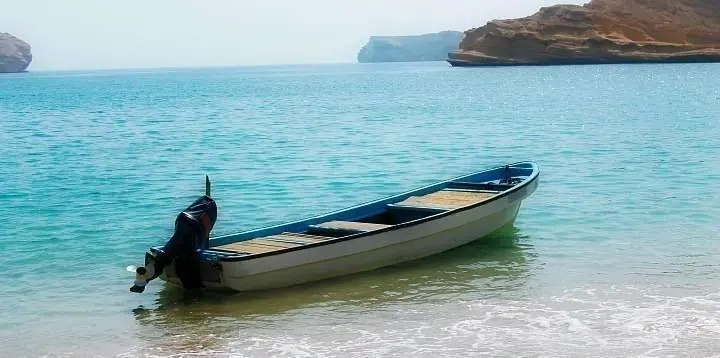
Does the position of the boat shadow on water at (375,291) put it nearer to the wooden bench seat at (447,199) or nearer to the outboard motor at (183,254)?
the outboard motor at (183,254)

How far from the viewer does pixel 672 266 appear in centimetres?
1612

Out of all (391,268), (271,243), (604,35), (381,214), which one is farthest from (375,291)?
(604,35)

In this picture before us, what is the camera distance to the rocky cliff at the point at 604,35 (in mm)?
170875

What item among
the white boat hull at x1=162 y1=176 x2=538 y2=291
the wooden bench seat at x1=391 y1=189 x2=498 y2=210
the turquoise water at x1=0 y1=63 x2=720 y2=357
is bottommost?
the turquoise water at x1=0 y1=63 x2=720 y2=357

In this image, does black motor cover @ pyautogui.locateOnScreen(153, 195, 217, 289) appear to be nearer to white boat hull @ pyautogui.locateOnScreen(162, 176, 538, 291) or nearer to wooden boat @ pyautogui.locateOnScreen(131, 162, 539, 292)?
wooden boat @ pyautogui.locateOnScreen(131, 162, 539, 292)

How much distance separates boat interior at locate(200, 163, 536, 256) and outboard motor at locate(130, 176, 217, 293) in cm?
40

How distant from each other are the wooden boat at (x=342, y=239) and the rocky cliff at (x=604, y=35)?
518 ft

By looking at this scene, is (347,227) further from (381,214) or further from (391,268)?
(381,214)

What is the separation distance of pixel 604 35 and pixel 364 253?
166 metres

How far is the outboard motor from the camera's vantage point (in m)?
14.2

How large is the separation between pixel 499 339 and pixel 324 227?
4731mm

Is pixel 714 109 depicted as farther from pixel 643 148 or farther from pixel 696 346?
pixel 696 346

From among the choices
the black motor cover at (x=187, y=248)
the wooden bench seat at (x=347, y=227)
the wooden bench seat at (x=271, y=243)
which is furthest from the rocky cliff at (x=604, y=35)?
the black motor cover at (x=187, y=248)

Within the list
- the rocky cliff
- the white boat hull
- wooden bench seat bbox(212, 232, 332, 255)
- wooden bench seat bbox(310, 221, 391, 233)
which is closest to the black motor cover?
the white boat hull
